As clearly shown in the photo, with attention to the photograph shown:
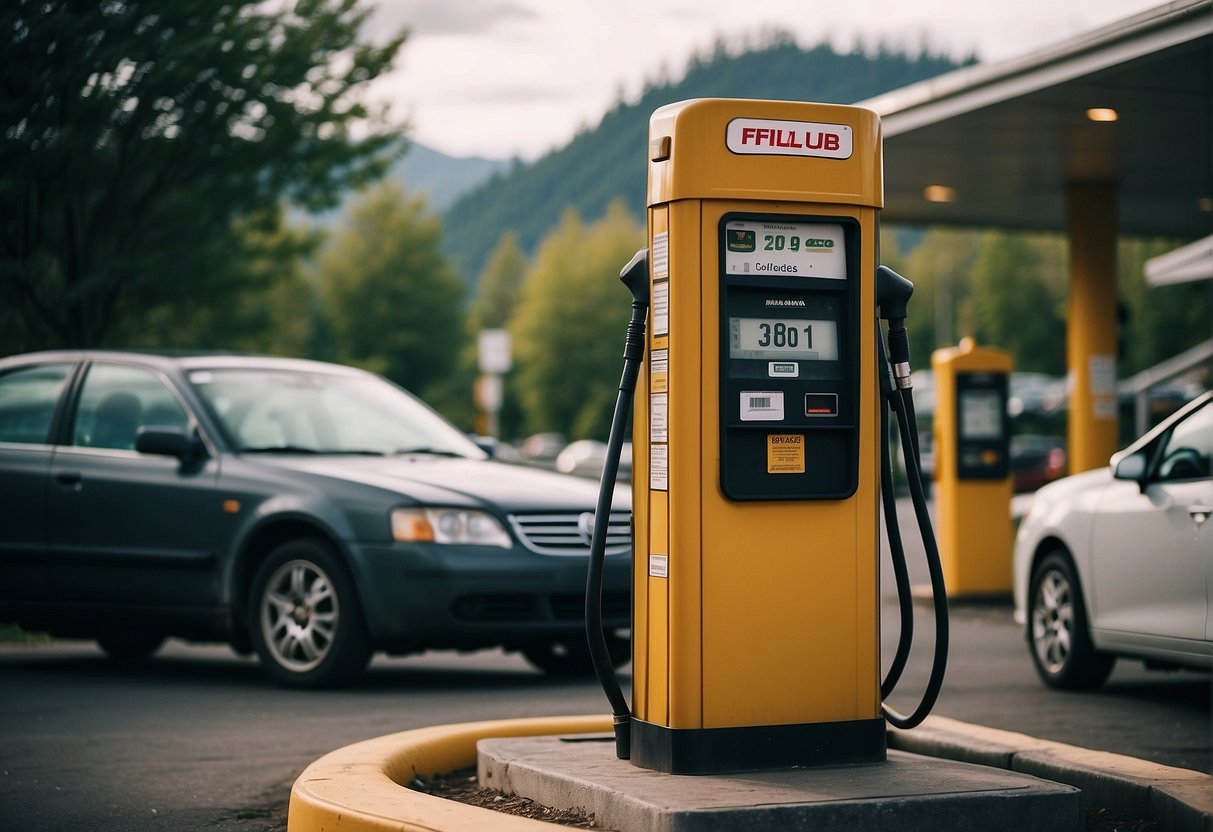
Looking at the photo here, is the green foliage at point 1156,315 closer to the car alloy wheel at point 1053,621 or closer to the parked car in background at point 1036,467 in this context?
the parked car in background at point 1036,467

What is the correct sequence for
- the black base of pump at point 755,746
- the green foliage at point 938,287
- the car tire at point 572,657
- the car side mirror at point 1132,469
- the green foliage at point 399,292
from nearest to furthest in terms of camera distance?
the black base of pump at point 755,746, the car side mirror at point 1132,469, the car tire at point 572,657, the green foliage at point 399,292, the green foliage at point 938,287

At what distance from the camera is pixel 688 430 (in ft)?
17.3

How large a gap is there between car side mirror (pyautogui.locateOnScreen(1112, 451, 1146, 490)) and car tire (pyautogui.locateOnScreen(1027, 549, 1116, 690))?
0.87 meters

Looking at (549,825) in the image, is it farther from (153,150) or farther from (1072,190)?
(1072,190)

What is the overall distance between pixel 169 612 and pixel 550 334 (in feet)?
293

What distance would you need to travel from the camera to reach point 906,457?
540 cm

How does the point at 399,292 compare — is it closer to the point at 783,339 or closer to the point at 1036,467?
the point at 1036,467

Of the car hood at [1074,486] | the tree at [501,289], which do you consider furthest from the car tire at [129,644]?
the tree at [501,289]

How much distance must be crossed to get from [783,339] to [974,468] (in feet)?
31.7

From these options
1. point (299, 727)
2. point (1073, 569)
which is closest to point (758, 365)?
point (299, 727)

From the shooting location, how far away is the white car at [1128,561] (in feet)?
25.8

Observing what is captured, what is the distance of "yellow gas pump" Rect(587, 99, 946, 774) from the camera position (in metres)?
5.27

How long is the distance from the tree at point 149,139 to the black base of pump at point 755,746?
33.7 feet

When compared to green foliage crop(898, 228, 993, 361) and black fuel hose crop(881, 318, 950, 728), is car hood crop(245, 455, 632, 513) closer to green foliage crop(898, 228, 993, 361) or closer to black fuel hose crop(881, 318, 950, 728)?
black fuel hose crop(881, 318, 950, 728)
